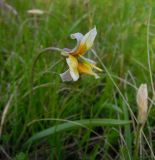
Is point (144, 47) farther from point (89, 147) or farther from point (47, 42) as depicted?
point (89, 147)

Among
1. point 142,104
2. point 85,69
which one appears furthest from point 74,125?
point 142,104

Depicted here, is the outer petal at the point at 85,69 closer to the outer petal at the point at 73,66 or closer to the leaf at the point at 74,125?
the outer petal at the point at 73,66

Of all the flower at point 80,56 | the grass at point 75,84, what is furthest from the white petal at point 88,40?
the grass at point 75,84

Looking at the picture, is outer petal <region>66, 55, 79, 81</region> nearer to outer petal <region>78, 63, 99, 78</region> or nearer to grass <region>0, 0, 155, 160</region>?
outer petal <region>78, 63, 99, 78</region>

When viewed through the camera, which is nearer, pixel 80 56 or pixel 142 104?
pixel 142 104

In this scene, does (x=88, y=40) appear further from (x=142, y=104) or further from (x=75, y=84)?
Result: (x=75, y=84)

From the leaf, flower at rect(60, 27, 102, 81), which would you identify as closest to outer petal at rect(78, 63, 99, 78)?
flower at rect(60, 27, 102, 81)
